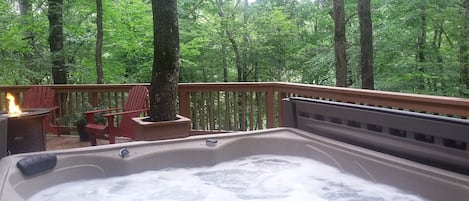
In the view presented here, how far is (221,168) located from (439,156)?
1.52 meters

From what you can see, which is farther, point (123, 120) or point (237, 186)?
point (123, 120)

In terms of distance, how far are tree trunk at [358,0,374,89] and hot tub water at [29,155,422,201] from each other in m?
2.76

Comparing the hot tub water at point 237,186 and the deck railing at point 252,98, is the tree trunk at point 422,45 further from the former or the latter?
the hot tub water at point 237,186

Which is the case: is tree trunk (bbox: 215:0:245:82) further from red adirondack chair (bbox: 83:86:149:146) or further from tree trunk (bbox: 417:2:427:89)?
red adirondack chair (bbox: 83:86:149:146)

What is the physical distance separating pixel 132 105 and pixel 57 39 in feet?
10.5

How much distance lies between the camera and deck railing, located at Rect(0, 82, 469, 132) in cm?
270

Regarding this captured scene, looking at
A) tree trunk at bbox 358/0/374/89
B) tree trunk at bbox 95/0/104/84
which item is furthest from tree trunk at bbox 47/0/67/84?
tree trunk at bbox 358/0/374/89

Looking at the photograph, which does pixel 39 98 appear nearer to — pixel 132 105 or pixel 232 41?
pixel 132 105

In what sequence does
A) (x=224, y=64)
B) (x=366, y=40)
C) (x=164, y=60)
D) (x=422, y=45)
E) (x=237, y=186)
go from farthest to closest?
(x=224, y=64) → (x=422, y=45) → (x=366, y=40) → (x=164, y=60) → (x=237, y=186)

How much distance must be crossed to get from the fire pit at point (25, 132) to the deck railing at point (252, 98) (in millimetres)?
1412

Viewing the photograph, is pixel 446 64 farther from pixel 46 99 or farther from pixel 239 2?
pixel 46 99

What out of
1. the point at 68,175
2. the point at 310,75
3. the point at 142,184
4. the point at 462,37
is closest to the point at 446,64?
the point at 462,37

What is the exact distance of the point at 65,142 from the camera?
16.0 ft

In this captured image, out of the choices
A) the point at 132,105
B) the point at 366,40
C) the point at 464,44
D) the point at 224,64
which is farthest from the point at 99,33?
the point at 464,44
